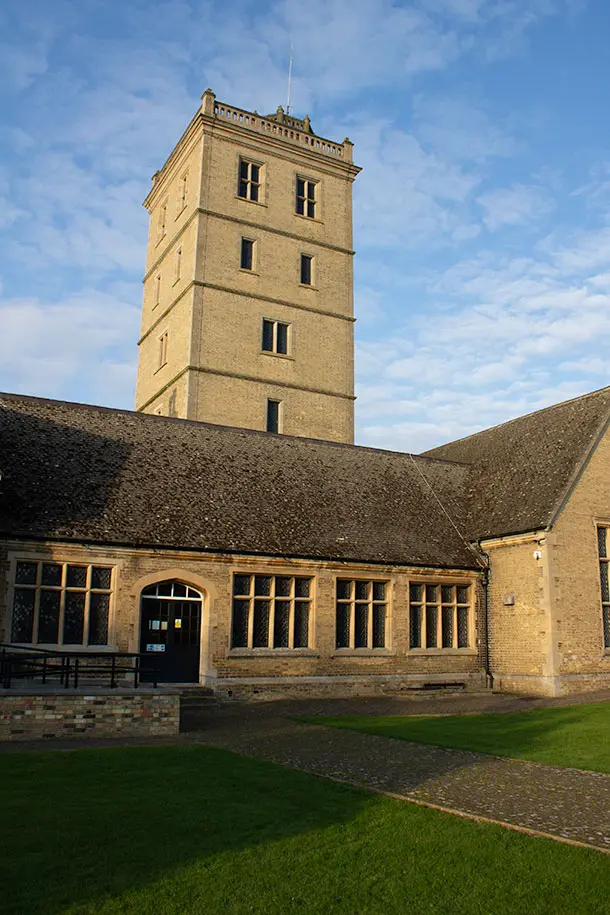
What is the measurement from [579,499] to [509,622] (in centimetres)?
482

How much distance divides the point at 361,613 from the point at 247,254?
2398cm

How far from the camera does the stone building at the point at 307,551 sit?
21797 mm

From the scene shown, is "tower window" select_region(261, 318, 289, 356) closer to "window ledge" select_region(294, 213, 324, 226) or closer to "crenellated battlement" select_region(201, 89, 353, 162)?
"window ledge" select_region(294, 213, 324, 226)

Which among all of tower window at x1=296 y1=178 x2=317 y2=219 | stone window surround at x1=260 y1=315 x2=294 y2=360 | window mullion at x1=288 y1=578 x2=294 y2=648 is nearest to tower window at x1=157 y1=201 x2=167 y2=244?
tower window at x1=296 y1=178 x2=317 y2=219

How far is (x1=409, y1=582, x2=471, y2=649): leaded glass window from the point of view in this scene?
2655 cm

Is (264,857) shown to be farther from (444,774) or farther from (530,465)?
(530,465)

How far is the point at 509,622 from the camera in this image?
1045 inches

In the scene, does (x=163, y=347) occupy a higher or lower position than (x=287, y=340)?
higher

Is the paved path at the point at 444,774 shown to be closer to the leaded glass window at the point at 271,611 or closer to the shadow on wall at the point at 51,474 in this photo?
the leaded glass window at the point at 271,611

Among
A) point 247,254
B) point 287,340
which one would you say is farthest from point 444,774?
point 247,254

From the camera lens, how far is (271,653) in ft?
76.9

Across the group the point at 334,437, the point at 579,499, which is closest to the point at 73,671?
the point at 579,499

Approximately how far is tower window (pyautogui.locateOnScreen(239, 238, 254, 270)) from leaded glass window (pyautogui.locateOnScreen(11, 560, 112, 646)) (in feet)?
80.8

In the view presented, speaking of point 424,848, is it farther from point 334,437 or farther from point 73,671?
point 334,437
